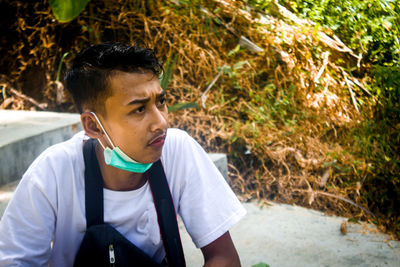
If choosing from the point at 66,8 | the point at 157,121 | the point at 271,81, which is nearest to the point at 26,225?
the point at 157,121

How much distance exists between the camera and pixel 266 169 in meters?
3.31

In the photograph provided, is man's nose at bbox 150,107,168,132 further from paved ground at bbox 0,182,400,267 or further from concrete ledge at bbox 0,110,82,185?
concrete ledge at bbox 0,110,82,185

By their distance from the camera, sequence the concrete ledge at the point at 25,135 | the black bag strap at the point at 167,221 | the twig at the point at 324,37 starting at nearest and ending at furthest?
the black bag strap at the point at 167,221 → the concrete ledge at the point at 25,135 → the twig at the point at 324,37

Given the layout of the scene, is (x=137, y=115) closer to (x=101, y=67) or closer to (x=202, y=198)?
(x=101, y=67)

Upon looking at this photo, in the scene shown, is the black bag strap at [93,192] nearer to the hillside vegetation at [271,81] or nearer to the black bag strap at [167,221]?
the black bag strap at [167,221]

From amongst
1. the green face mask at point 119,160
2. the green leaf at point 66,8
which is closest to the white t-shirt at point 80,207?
the green face mask at point 119,160

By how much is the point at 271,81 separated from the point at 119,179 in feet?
7.64

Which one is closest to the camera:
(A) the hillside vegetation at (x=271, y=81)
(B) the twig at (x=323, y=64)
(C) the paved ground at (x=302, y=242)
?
(C) the paved ground at (x=302, y=242)

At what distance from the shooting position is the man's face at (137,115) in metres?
1.56

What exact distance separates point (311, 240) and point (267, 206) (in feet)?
1.78

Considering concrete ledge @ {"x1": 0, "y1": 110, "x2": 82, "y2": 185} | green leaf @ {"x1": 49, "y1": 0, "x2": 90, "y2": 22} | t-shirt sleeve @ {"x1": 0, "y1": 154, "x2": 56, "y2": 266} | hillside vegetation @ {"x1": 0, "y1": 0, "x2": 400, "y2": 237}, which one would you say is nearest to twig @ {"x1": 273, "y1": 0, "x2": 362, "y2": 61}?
hillside vegetation @ {"x1": 0, "y1": 0, "x2": 400, "y2": 237}

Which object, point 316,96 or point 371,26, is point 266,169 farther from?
point 371,26

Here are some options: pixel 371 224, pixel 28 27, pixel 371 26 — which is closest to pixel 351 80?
pixel 371 26

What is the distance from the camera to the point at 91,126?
1.68 m
